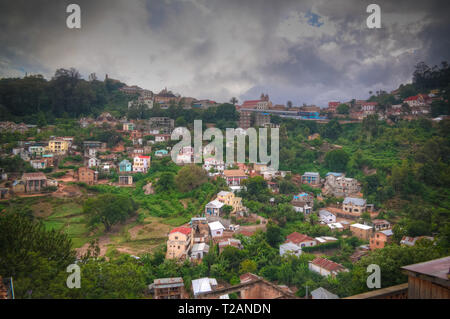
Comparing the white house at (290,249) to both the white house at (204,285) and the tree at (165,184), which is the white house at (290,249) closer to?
the white house at (204,285)

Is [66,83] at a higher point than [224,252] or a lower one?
higher

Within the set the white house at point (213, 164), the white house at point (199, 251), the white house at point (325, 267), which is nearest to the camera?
the white house at point (325, 267)

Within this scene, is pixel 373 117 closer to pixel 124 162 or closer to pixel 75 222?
pixel 124 162

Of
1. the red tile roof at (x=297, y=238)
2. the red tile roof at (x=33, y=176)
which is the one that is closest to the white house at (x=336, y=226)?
the red tile roof at (x=297, y=238)

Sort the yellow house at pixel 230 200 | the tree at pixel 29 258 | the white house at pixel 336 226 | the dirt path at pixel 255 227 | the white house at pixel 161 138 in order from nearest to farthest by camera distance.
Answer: the tree at pixel 29 258, the dirt path at pixel 255 227, the white house at pixel 336 226, the yellow house at pixel 230 200, the white house at pixel 161 138

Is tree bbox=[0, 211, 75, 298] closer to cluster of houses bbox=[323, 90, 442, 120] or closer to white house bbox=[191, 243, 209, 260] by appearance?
white house bbox=[191, 243, 209, 260]

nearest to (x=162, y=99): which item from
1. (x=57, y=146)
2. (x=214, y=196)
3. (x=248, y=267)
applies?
(x=57, y=146)

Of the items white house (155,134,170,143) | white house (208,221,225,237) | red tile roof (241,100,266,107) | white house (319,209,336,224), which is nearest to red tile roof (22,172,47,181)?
white house (155,134,170,143)
